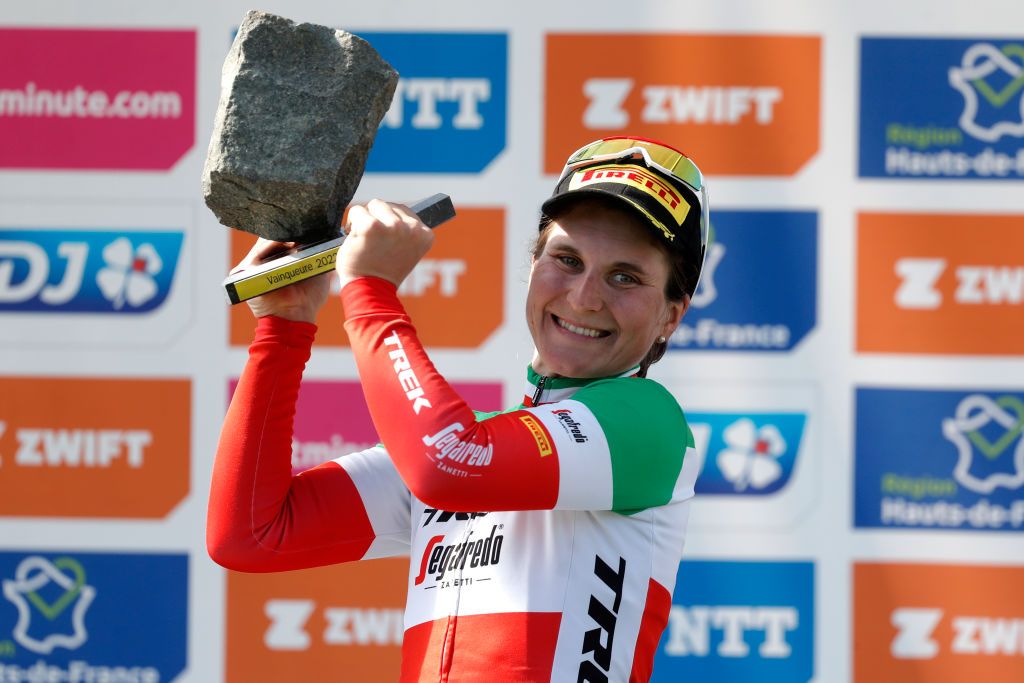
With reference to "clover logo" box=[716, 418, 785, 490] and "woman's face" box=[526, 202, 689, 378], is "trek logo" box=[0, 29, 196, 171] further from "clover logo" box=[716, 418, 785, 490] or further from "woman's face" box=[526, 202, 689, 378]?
"woman's face" box=[526, 202, 689, 378]

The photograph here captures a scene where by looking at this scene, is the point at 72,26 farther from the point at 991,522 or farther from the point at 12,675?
the point at 991,522

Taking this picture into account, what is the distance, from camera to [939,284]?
2.60 metres

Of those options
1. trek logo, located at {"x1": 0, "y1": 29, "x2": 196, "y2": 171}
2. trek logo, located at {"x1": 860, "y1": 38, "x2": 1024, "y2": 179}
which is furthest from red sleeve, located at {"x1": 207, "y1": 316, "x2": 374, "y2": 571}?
trek logo, located at {"x1": 860, "y1": 38, "x2": 1024, "y2": 179}

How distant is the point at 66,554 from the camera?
8.79 feet

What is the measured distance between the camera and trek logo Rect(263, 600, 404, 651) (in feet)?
8.72

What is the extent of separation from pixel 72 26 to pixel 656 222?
196 centimetres

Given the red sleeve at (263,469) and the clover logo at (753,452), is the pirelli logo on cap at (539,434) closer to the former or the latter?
the red sleeve at (263,469)

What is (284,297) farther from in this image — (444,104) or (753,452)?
(753,452)

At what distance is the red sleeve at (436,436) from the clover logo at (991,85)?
1.88m

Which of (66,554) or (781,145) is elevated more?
(781,145)

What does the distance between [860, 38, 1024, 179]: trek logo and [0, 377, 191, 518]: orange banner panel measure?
1750mm

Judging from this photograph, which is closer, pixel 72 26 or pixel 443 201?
pixel 443 201

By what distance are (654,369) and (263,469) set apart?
140 centimetres

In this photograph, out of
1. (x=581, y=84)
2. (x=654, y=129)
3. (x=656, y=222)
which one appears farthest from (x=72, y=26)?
(x=656, y=222)
